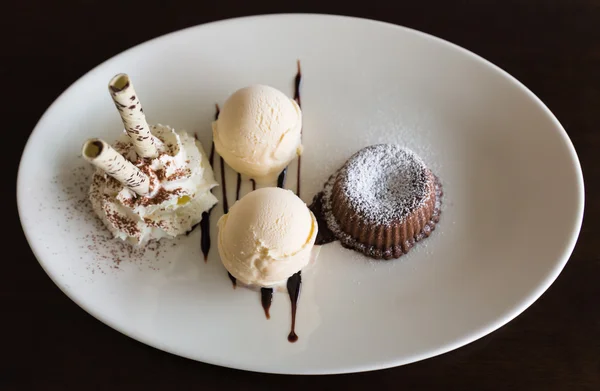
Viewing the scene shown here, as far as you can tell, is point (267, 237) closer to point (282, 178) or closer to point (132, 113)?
point (282, 178)

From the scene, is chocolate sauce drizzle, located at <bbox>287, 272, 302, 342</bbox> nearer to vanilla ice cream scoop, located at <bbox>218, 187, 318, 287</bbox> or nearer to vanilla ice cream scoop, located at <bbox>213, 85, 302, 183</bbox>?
vanilla ice cream scoop, located at <bbox>218, 187, 318, 287</bbox>

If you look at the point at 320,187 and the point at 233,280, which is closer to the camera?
the point at 233,280

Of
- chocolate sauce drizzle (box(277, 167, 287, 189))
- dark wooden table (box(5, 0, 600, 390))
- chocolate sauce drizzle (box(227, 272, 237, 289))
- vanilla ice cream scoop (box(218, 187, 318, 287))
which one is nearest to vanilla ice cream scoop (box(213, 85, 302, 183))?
chocolate sauce drizzle (box(277, 167, 287, 189))

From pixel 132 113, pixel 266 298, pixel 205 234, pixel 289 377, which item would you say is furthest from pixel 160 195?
pixel 289 377

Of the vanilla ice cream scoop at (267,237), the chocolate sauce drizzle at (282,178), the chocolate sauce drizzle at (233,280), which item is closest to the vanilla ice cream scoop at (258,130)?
the chocolate sauce drizzle at (282,178)

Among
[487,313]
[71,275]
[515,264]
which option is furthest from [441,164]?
[71,275]

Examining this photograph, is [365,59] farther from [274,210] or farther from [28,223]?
[28,223]

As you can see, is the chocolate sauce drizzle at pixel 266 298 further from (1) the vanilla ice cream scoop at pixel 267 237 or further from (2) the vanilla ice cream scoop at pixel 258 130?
(2) the vanilla ice cream scoop at pixel 258 130
